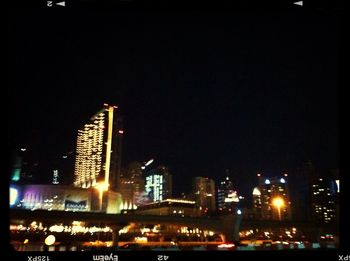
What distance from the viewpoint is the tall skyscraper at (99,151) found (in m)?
49.8

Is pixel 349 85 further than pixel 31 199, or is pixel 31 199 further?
pixel 31 199

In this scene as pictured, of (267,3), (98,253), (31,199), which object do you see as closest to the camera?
(98,253)

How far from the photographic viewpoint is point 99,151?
52.6 metres

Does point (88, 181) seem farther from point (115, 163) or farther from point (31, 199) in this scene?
point (31, 199)

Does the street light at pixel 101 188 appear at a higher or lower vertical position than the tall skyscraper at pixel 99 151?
lower

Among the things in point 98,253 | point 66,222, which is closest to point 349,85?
point 98,253

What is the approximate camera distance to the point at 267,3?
3078 mm

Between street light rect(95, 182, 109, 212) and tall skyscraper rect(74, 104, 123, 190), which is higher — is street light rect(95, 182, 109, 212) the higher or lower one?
the lower one

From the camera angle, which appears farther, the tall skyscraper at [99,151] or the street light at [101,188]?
the tall skyscraper at [99,151]

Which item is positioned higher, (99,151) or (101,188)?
(99,151)

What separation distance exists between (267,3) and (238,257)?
2150 mm

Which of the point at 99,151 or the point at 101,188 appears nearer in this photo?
the point at 101,188

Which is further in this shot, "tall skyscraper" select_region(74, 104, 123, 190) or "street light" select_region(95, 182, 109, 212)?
"tall skyscraper" select_region(74, 104, 123, 190)

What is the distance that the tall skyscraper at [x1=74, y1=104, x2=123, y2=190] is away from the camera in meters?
49.8
